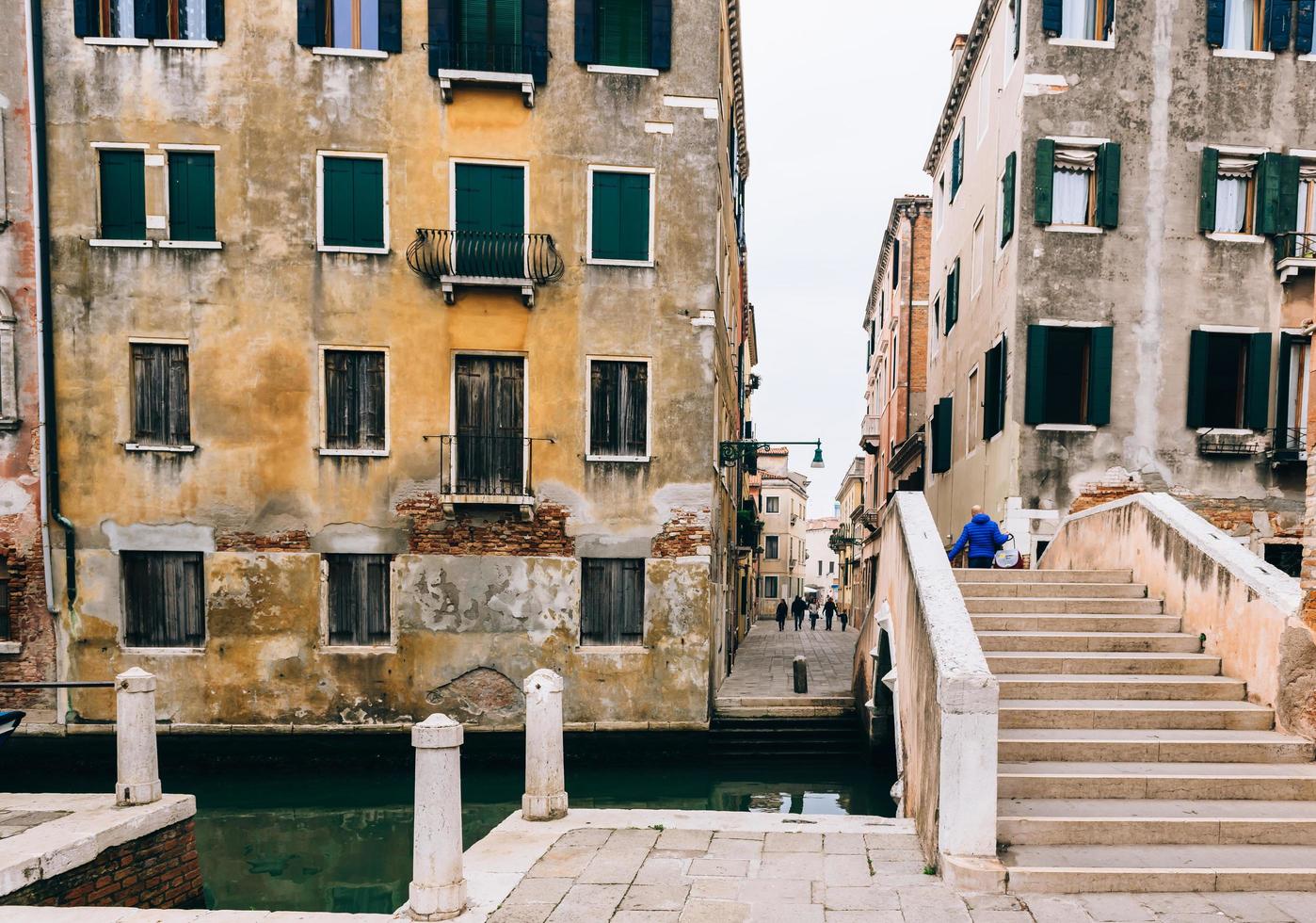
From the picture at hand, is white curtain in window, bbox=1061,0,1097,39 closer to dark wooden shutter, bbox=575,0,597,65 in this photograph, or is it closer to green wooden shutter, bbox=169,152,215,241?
dark wooden shutter, bbox=575,0,597,65

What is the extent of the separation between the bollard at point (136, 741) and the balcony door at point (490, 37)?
8.93m

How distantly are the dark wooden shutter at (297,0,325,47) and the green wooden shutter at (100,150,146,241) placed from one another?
9.34 feet

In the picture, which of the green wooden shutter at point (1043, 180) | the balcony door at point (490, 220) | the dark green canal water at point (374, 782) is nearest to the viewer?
the dark green canal water at point (374, 782)

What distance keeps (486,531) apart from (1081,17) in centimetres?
1166

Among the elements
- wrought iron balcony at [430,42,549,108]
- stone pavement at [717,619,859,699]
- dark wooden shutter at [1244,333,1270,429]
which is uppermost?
wrought iron balcony at [430,42,549,108]

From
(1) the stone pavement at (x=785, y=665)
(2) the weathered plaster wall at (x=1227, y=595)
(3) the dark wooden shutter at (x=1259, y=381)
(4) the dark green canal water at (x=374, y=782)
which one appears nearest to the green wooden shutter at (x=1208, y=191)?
(3) the dark wooden shutter at (x=1259, y=381)

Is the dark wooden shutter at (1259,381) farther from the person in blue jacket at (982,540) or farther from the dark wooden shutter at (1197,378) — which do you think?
the person in blue jacket at (982,540)

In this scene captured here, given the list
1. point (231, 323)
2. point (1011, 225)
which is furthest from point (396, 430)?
point (1011, 225)

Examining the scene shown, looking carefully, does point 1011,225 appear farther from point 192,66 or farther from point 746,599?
point 746,599

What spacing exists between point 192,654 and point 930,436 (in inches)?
577

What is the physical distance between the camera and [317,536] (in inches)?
448

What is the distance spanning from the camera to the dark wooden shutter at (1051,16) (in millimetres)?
11742

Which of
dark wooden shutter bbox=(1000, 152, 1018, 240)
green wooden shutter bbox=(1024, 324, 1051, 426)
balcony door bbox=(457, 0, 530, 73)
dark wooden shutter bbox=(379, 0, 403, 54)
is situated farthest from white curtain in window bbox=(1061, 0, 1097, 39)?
dark wooden shutter bbox=(379, 0, 403, 54)

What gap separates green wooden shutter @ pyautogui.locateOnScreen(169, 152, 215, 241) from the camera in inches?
449
